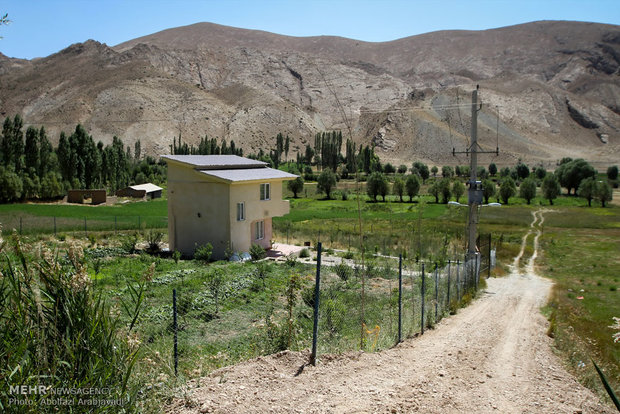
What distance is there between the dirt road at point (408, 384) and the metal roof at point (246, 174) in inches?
772

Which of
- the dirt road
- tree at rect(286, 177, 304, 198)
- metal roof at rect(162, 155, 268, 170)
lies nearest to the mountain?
tree at rect(286, 177, 304, 198)

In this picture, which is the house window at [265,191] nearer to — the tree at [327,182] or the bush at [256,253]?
the bush at [256,253]

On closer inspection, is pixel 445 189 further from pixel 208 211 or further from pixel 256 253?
pixel 256 253

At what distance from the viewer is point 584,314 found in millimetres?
20734

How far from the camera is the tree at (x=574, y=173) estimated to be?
101m

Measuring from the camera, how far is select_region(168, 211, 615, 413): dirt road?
20.7ft

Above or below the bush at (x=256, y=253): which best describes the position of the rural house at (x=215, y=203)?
above

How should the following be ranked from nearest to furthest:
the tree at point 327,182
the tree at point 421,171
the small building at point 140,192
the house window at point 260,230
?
the house window at point 260,230
the small building at point 140,192
the tree at point 327,182
the tree at point 421,171

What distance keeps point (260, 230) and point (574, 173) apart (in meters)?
91.8

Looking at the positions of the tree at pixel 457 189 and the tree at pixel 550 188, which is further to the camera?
the tree at pixel 550 188

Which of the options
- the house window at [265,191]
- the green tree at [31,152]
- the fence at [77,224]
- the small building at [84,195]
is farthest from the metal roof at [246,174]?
the green tree at [31,152]

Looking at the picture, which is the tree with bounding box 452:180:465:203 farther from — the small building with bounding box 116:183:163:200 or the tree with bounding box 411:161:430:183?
the small building with bounding box 116:183:163:200

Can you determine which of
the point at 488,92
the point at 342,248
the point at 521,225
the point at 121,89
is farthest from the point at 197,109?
the point at 342,248

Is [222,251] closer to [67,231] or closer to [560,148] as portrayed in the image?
[67,231]
